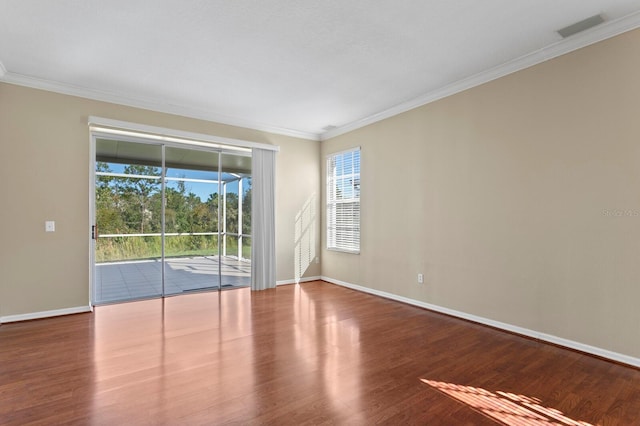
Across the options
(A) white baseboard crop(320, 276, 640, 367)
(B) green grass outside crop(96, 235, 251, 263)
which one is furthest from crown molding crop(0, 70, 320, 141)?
(A) white baseboard crop(320, 276, 640, 367)

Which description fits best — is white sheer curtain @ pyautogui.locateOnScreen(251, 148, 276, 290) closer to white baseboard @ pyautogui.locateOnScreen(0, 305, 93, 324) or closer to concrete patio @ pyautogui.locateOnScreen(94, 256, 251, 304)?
concrete patio @ pyautogui.locateOnScreen(94, 256, 251, 304)

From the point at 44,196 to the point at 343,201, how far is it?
4.48m

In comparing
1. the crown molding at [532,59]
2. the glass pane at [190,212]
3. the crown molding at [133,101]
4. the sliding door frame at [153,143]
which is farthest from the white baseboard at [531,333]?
the crown molding at [133,101]

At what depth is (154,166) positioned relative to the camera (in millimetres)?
5074

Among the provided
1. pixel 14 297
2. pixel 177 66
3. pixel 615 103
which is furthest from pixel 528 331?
pixel 14 297

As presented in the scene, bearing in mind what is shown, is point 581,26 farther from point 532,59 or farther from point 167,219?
point 167,219

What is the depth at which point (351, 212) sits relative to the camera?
19.3ft

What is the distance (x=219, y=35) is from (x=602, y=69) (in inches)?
142

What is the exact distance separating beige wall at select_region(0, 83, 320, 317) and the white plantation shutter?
3.50m

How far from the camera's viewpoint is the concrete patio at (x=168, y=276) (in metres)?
5.09

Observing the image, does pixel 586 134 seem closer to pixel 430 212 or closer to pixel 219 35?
pixel 430 212

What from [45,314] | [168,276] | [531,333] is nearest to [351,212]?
[531,333]

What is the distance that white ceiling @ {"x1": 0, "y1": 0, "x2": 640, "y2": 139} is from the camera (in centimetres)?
262

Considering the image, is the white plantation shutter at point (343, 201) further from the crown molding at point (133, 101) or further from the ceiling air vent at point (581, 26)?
the ceiling air vent at point (581, 26)
